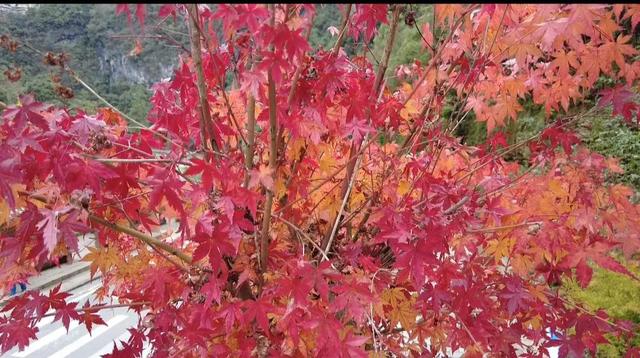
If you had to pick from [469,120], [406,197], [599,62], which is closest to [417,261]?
[406,197]

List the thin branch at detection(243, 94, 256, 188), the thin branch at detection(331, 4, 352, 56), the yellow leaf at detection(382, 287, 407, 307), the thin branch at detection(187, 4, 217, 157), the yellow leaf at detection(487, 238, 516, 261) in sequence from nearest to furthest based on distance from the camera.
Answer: the thin branch at detection(187, 4, 217, 157) → the thin branch at detection(331, 4, 352, 56) → the thin branch at detection(243, 94, 256, 188) → the yellow leaf at detection(382, 287, 407, 307) → the yellow leaf at detection(487, 238, 516, 261)

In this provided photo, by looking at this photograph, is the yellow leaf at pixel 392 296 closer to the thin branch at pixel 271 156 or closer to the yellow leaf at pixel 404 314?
the yellow leaf at pixel 404 314

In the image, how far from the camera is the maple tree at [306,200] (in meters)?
1.40

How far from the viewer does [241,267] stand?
1.82 m

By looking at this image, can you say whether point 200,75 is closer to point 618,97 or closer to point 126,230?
point 126,230

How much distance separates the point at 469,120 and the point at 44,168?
44.5 feet

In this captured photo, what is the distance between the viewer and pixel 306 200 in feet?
7.39

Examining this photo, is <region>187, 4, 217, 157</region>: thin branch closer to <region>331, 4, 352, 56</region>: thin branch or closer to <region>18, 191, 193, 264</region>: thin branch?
<region>18, 191, 193, 264</region>: thin branch

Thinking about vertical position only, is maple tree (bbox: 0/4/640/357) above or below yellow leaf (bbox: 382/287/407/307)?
above

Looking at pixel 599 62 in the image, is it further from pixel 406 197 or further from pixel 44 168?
pixel 44 168

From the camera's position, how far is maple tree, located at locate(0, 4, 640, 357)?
1402 mm

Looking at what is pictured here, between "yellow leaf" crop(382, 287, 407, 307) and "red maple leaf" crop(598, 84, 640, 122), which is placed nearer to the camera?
"red maple leaf" crop(598, 84, 640, 122)

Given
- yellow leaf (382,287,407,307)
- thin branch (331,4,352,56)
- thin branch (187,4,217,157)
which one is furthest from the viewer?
yellow leaf (382,287,407,307)

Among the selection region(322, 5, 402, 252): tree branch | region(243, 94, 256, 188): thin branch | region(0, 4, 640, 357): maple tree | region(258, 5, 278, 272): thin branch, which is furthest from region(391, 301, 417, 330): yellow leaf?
region(243, 94, 256, 188): thin branch
